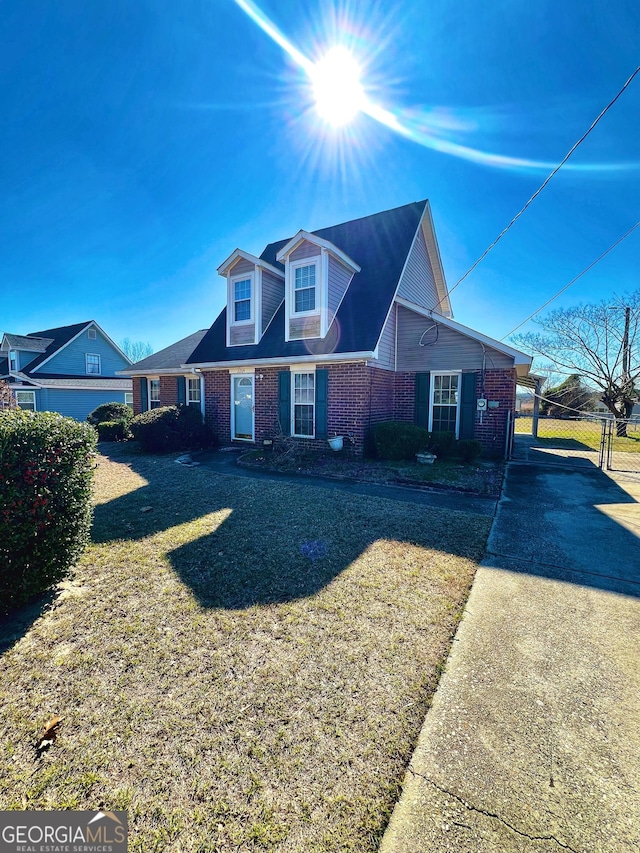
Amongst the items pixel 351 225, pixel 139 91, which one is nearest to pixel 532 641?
pixel 139 91

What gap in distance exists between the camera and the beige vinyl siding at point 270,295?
12172 millimetres

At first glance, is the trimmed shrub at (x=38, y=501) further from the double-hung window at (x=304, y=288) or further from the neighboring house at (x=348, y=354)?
the double-hung window at (x=304, y=288)

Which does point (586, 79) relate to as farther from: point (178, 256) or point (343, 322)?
point (178, 256)

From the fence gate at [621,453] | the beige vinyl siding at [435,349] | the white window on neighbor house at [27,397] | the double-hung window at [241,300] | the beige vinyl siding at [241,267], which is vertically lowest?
the fence gate at [621,453]

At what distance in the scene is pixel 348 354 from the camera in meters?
9.41

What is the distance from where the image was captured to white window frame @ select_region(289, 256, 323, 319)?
10.7 m

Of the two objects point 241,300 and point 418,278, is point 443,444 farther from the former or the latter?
point 241,300

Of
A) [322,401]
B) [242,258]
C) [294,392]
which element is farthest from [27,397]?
[322,401]

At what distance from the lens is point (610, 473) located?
9016 mm

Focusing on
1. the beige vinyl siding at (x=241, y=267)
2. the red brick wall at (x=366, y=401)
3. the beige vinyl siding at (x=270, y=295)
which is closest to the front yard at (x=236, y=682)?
the red brick wall at (x=366, y=401)

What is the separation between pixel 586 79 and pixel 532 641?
10.9 m

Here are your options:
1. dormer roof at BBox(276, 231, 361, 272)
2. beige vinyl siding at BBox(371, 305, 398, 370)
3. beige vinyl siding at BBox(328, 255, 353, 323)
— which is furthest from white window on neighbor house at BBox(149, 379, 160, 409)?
beige vinyl siding at BBox(371, 305, 398, 370)

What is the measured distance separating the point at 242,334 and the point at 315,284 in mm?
3330

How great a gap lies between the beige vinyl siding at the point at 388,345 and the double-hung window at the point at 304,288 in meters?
2.34
